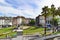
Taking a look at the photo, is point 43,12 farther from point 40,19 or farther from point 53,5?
point 40,19

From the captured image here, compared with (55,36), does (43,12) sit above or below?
above

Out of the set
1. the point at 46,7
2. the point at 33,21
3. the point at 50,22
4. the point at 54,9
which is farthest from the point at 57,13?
the point at 33,21

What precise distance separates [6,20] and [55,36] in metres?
39.0

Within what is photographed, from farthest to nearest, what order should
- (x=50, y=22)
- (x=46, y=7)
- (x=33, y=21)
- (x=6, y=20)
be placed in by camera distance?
(x=6, y=20) → (x=33, y=21) → (x=50, y=22) → (x=46, y=7)

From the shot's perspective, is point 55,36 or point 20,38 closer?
point 20,38

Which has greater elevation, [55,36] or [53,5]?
[53,5]

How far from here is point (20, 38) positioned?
14359mm

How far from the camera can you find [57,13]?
28641 mm

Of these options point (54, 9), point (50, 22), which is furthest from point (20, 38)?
point (50, 22)

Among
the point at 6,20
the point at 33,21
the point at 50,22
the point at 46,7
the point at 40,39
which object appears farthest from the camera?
the point at 6,20

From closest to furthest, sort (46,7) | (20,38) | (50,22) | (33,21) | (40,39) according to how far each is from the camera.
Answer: (20,38) → (40,39) → (46,7) → (50,22) → (33,21)

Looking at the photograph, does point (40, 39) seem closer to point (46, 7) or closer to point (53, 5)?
point (46, 7)

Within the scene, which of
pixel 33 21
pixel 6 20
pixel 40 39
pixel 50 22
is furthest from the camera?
pixel 6 20

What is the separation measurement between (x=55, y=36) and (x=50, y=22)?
21.9 meters
